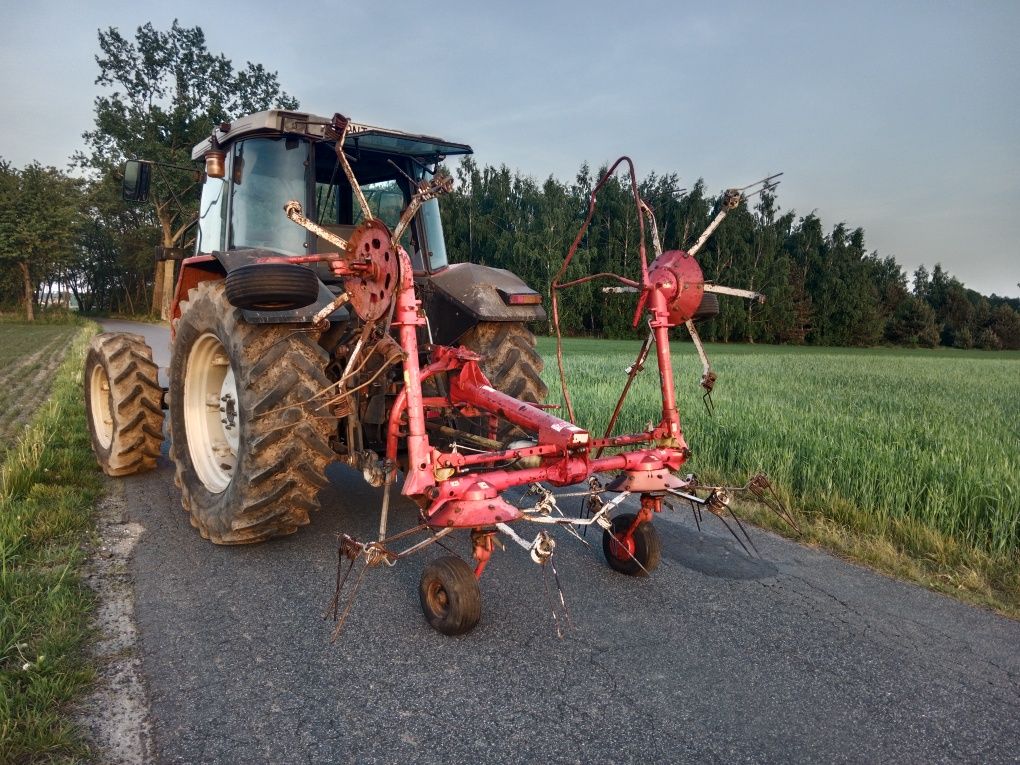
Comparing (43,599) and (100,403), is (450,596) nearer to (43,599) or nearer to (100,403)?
(43,599)

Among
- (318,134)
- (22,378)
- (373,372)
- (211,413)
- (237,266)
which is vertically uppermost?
(318,134)

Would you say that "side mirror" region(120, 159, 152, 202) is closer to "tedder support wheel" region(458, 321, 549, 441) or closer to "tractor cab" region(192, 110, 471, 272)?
"tractor cab" region(192, 110, 471, 272)

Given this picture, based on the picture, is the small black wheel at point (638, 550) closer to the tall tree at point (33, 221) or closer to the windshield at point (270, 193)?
the windshield at point (270, 193)

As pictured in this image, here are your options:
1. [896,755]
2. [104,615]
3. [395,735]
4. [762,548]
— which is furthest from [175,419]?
[896,755]

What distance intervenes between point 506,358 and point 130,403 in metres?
2.78

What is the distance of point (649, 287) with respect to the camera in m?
3.10

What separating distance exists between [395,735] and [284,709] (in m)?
0.40

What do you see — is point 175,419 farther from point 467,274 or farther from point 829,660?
point 829,660

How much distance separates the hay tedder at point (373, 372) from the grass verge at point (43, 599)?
504 mm

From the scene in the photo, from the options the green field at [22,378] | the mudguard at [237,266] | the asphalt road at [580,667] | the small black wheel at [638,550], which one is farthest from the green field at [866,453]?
the green field at [22,378]

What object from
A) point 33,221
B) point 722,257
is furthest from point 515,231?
point 33,221

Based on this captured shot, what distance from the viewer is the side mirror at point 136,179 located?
15.4ft

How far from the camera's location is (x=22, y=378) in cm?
1164

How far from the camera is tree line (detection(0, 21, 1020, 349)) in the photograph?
3406 cm
